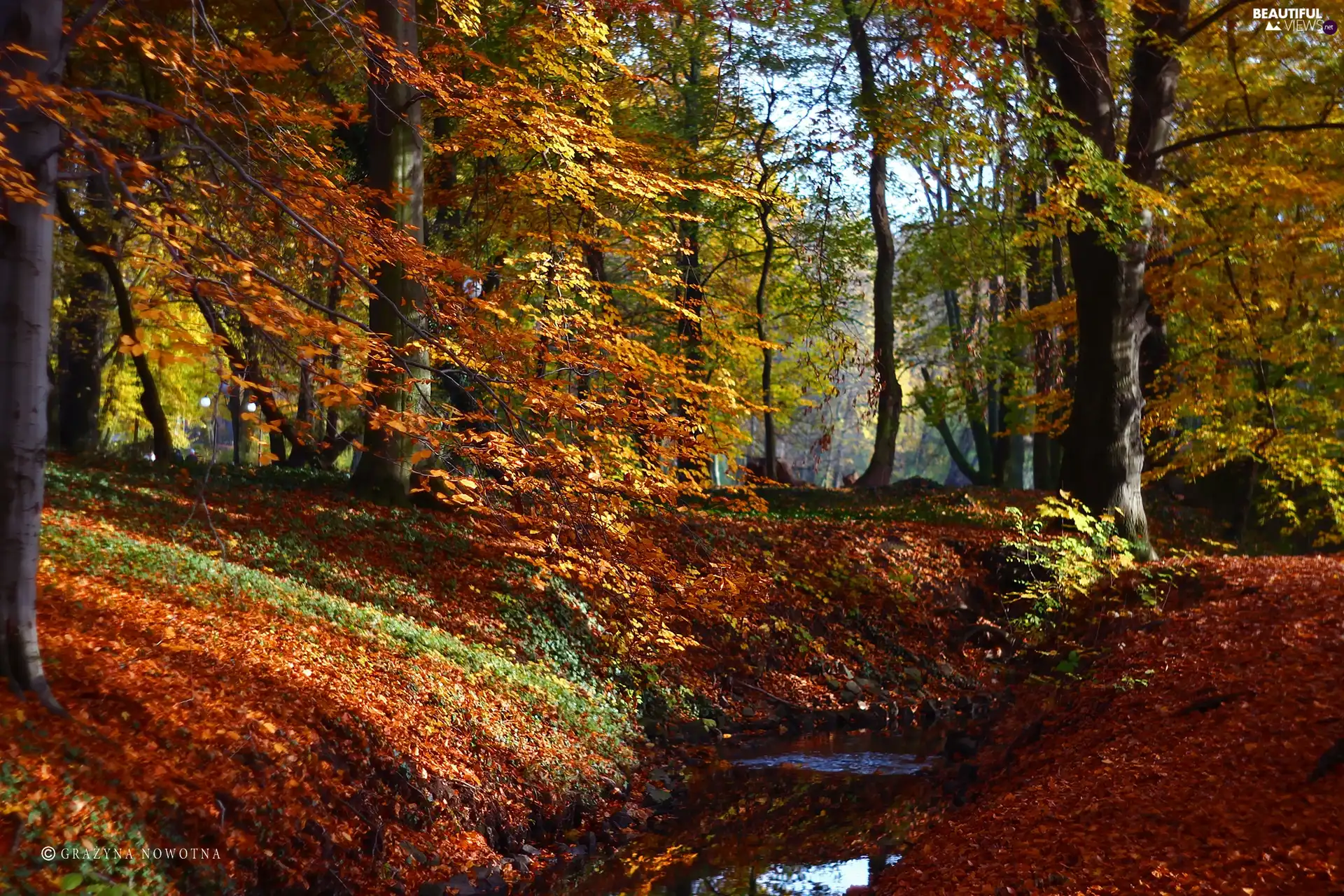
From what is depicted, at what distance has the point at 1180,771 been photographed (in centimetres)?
Answer: 677

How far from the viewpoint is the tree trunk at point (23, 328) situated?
18.5ft

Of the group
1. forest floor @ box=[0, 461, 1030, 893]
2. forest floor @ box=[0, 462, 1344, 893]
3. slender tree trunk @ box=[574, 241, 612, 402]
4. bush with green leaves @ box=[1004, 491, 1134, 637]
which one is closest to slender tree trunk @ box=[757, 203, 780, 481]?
slender tree trunk @ box=[574, 241, 612, 402]

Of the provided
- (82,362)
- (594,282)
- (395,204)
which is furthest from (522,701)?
(82,362)

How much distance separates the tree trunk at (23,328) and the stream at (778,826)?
4087 mm

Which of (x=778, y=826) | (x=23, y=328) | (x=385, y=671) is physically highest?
(x=23, y=328)

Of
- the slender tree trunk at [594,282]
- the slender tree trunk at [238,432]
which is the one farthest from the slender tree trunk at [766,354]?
the slender tree trunk at [238,432]

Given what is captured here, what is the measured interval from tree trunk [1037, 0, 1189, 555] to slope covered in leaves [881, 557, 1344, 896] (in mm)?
2632

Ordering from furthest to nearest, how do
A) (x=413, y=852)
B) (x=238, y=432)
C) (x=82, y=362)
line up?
(x=238, y=432), (x=82, y=362), (x=413, y=852)

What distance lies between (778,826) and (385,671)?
12.3 feet

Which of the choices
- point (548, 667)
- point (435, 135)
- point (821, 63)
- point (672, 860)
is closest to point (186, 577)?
point (548, 667)

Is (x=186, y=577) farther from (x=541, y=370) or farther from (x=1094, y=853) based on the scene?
(x=1094, y=853)

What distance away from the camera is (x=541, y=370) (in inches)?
444

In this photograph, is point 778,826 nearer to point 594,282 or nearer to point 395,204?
point 594,282

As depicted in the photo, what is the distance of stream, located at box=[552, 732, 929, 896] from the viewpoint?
771 cm
